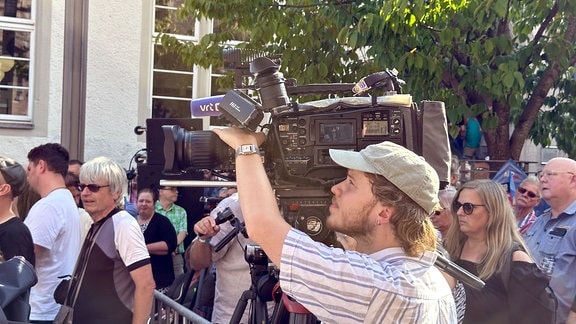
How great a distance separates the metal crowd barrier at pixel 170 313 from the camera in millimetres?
4230

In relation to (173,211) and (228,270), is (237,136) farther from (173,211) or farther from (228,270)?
(173,211)

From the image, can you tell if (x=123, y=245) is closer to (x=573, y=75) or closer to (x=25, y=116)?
(x=573, y=75)

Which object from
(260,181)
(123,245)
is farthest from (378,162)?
(123,245)

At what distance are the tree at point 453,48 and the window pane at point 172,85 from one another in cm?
322

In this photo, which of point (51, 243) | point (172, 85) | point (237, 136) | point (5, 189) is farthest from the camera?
point (172, 85)

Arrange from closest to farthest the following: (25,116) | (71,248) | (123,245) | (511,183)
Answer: (123,245)
(71,248)
(511,183)
(25,116)

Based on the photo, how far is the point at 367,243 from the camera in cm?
229

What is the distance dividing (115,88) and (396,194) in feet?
31.8

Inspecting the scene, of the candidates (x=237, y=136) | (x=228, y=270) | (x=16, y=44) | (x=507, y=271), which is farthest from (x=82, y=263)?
(x=16, y=44)

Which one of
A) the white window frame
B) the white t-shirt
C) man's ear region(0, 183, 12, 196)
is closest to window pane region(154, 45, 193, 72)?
the white window frame

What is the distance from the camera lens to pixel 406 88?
7.48 meters

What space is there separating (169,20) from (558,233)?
26.4 ft

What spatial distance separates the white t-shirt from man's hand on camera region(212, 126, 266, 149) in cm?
233

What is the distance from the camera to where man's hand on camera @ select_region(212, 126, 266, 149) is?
7.68 ft
